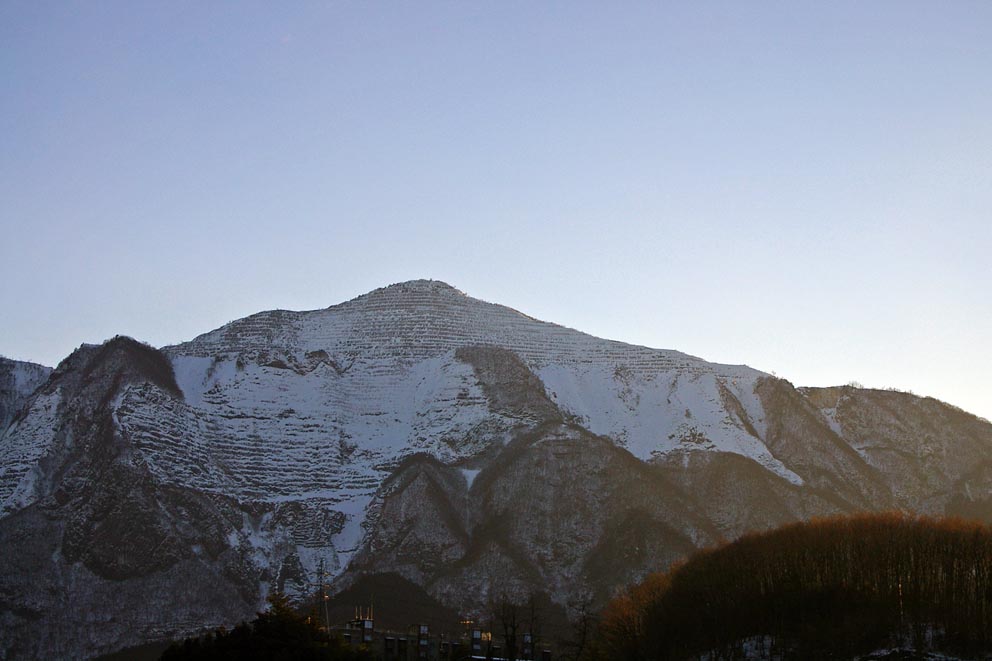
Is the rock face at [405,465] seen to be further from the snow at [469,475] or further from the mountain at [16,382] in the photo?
the mountain at [16,382]

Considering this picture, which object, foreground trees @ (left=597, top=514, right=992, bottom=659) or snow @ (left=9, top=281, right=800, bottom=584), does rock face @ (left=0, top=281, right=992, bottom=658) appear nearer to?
snow @ (left=9, top=281, right=800, bottom=584)

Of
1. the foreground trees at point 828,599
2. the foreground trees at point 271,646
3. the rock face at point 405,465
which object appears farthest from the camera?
the rock face at point 405,465

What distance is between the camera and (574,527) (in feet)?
516

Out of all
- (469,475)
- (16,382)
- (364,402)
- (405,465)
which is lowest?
(469,475)

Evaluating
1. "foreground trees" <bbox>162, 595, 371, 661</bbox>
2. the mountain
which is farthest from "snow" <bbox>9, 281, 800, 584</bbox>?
"foreground trees" <bbox>162, 595, 371, 661</bbox>

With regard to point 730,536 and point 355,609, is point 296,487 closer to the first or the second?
point 355,609

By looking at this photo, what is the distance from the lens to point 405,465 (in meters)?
165

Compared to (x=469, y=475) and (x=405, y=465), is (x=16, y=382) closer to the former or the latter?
(x=405, y=465)

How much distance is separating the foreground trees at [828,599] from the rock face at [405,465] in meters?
57.2

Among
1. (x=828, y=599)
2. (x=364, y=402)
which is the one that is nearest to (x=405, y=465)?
(x=364, y=402)

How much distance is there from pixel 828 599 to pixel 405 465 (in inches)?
3568

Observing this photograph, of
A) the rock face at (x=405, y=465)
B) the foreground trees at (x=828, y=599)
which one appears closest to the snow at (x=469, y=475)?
the rock face at (x=405, y=465)

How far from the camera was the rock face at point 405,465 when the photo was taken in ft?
484

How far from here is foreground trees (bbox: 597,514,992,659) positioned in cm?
7412
